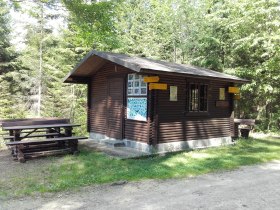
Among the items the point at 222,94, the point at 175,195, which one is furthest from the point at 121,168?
the point at 222,94

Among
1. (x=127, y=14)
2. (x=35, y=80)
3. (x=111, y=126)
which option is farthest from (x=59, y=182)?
(x=127, y=14)

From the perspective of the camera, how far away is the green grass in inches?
223

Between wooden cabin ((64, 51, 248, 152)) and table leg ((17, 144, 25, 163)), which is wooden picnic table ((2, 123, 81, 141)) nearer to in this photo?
table leg ((17, 144, 25, 163))

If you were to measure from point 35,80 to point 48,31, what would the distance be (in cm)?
415

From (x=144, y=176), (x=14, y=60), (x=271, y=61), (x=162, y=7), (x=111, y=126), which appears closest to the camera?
(x=144, y=176)

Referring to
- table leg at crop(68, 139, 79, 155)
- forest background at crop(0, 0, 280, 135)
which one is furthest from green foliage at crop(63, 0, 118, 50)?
table leg at crop(68, 139, 79, 155)

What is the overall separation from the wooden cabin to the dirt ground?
2906 millimetres

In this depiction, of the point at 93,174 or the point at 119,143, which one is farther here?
the point at 119,143

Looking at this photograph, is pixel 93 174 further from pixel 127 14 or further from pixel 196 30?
pixel 127 14

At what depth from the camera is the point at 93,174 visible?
6.39 metres

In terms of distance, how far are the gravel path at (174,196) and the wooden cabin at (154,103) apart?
3.00m

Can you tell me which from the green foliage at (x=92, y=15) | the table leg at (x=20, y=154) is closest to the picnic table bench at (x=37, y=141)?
the table leg at (x=20, y=154)

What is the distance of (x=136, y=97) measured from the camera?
30.5ft

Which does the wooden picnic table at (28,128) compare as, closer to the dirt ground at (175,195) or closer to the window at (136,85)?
the dirt ground at (175,195)
